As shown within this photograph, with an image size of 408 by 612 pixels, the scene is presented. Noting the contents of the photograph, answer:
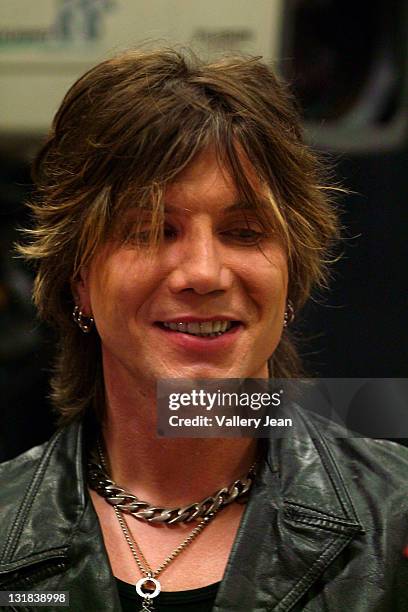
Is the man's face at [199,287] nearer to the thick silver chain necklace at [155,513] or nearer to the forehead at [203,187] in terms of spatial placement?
the forehead at [203,187]

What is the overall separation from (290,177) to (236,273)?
0.48 feet

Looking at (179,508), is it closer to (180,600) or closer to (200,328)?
(180,600)

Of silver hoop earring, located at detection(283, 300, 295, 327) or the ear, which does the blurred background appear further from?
the ear

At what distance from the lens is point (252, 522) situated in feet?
4.37

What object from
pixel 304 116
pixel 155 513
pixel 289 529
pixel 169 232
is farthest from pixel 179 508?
pixel 304 116

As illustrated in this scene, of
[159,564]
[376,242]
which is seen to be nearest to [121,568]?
[159,564]

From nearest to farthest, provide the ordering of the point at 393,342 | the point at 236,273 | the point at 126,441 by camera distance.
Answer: the point at 236,273, the point at 126,441, the point at 393,342

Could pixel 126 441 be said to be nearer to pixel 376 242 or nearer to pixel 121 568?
pixel 121 568

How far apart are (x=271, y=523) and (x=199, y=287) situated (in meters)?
0.31

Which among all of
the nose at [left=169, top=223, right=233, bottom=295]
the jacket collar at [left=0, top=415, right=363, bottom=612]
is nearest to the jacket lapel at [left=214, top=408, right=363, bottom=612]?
the jacket collar at [left=0, top=415, right=363, bottom=612]

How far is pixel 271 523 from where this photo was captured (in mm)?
1336

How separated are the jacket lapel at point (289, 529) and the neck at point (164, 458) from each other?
5cm

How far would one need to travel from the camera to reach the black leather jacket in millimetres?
1284

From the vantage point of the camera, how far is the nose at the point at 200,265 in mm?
A: 1235
